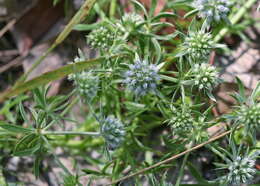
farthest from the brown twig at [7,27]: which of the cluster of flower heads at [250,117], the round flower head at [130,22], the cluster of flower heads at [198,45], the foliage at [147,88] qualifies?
the cluster of flower heads at [250,117]

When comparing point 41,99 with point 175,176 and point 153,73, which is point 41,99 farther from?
point 175,176

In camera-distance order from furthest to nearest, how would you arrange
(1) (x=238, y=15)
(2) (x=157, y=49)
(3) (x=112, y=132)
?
(1) (x=238, y=15) → (2) (x=157, y=49) → (3) (x=112, y=132)

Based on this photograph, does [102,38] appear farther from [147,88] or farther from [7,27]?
[7,27]

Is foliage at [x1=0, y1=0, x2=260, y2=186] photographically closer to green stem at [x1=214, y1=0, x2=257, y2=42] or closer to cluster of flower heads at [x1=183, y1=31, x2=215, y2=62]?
cluster of flower heads at [x1=183, y1=31, x2=215, y2=62]

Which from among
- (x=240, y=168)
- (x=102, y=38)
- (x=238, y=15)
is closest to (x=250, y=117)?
(x=240, y=168)

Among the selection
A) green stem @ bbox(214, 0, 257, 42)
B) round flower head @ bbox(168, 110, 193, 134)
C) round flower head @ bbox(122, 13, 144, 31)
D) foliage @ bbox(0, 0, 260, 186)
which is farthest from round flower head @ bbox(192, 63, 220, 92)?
green stem @ bbox(214, 0, 257, 42)

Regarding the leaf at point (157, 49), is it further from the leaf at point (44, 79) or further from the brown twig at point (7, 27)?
the brown twig at point (7, 27)
